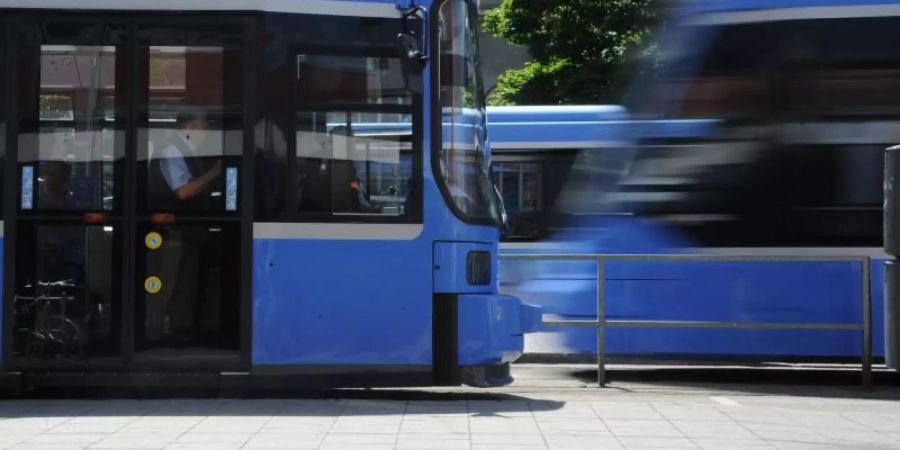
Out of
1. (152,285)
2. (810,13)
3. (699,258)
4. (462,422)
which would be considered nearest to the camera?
(462,422)

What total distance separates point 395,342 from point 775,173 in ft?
13.5

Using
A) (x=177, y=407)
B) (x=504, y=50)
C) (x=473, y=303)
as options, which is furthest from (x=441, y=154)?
(x=504, y=50)

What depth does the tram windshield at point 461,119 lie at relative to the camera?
28.8 feet

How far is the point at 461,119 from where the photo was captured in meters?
8.89

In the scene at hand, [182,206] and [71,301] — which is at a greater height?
[182,206]

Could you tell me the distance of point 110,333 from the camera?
8.56 m

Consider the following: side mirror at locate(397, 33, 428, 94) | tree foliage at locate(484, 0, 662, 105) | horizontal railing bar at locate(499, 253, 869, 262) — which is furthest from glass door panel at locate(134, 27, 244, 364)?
tree foliage at locate(484, 0, 662, 105)

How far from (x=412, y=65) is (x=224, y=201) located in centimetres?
166

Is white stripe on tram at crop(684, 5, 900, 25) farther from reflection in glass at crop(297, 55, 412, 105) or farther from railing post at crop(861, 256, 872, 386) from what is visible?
reflection in glass at crop(297, 55, 412, 105)

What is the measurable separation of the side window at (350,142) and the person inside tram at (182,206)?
0.70m

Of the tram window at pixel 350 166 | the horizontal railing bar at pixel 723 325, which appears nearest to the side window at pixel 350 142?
the tram window at pixel 350 166

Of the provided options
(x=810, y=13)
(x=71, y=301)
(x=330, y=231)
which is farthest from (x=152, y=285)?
(x=810, y=13)

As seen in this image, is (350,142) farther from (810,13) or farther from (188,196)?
(810,13)

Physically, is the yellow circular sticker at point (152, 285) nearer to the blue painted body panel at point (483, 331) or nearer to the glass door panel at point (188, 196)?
the glass door panel at point (188, 196)
